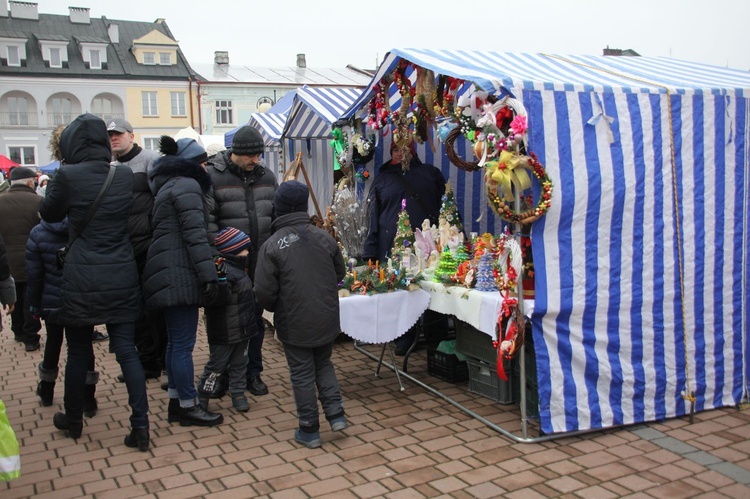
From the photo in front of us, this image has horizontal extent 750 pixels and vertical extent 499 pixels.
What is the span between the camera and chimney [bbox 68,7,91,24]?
42938 mm

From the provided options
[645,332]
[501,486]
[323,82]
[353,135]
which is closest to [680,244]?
[645,332]

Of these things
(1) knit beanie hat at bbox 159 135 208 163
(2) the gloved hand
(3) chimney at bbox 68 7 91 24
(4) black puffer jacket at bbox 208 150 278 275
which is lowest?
(2) the gloved hand

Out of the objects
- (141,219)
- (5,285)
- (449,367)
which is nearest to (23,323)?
(141,219)

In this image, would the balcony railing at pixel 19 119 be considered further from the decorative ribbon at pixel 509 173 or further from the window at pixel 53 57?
the decorative ribbon at pixel 509 173

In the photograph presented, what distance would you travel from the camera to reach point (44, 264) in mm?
4496

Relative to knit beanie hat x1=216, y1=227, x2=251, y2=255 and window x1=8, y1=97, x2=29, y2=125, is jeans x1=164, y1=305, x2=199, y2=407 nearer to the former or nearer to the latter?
knit beanie hat x1=216, y1=227, x2=251, y2=255

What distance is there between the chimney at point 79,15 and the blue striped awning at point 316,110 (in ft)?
132

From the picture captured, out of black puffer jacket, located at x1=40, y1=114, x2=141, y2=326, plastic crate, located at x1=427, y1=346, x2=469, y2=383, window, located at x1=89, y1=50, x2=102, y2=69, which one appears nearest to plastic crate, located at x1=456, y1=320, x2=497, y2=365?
plastic crate, located at x1=427, y1=346, x2=469, y2=383

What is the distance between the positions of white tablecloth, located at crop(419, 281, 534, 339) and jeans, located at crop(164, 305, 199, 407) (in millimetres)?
1711

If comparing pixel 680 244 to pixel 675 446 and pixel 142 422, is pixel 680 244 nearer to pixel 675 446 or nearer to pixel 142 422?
pixel 675 446

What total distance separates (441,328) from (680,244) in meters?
2.09

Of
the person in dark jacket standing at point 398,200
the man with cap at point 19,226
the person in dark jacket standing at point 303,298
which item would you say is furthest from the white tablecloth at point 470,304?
the man with cap at point 19,226

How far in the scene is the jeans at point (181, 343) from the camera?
4.34 meters

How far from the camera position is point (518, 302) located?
13.5ft
